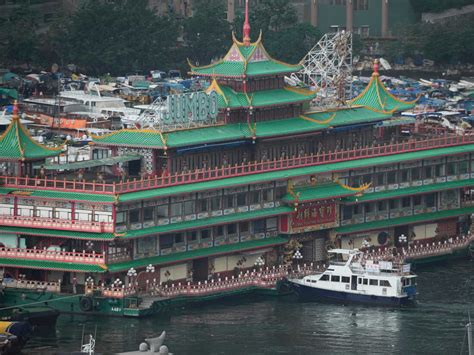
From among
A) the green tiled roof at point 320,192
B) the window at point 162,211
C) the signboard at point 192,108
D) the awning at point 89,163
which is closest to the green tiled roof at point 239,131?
the signboard at point 192,108

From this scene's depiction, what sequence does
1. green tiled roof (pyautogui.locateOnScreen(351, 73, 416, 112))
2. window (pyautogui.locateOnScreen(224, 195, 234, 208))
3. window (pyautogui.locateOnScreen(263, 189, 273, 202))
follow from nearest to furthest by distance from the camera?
window (pyautogui.locateOnScreen(224, 195, 234, 208))
window (pyautogui.locateOnScreen(263, 189, 273, 202))
green tiled roof (pyautogui.locateOnScreen(351, 73, 416, 112))

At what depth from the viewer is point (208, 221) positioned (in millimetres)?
162250

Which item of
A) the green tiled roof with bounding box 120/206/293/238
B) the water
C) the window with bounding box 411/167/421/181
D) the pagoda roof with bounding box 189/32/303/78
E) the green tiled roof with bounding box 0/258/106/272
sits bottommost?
the water

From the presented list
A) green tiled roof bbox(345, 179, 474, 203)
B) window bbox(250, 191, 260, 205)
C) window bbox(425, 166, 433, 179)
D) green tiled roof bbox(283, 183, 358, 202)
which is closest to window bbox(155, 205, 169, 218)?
window bbox(250, 191, 260, 205)

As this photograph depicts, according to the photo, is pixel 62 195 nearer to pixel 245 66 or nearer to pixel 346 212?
pixel 245 66

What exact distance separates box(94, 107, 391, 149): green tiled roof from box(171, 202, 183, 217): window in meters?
4.25

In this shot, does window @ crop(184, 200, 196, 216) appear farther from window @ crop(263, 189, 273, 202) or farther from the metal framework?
the metal framework

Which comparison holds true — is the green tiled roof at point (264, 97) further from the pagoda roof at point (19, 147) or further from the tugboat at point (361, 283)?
the pagoda roof at point (19, 147)

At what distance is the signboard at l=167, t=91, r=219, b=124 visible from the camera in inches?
6491

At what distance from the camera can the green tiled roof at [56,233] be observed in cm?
15575

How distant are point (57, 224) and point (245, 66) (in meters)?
20.6

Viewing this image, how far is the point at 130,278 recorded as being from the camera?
157 meters

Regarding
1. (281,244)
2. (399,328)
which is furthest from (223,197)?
(399,328)

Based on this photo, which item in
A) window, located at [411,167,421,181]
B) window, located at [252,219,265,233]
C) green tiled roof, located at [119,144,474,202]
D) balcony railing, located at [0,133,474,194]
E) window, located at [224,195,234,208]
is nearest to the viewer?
balcony railing, located at [0,133,474,194]
